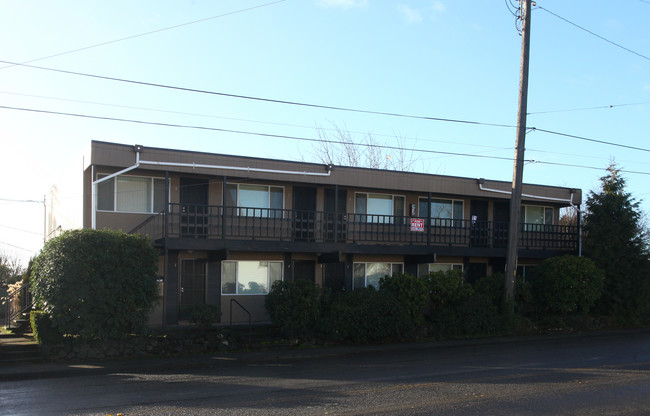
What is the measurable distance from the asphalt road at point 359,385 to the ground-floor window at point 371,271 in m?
5.62

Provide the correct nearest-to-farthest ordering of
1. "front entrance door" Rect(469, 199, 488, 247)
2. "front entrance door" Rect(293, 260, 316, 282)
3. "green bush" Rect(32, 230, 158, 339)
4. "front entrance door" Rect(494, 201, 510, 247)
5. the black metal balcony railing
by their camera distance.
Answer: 1. "green bush" Rect(32, 230, 158, 339)
2. the black metal balcony railing
3. "front entrance door" Rect(293, 260, 316, 282)
4. "front entrance door" Rect(469, 199, 488, 247)
5. "front entrance door" Rect(494, 201, 510, 247)

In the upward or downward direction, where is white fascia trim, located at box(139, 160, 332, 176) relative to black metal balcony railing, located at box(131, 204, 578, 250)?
upward

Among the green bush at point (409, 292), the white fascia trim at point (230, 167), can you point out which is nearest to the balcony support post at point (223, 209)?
the white fascia trim at point (230, 167)

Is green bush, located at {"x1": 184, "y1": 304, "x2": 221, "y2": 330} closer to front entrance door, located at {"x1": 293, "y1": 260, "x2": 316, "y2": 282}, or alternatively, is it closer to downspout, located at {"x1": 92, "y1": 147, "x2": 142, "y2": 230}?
downspout, located at {"x1": 92, "y1": 147, "x2": 142, "y2": 230}

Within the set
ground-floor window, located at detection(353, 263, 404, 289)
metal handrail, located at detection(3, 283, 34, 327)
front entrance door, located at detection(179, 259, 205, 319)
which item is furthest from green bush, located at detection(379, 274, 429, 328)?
metal handrail, located at detection(3, 283, 34, 327)

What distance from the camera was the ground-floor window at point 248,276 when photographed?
807 inches

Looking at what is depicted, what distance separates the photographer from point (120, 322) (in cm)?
1554

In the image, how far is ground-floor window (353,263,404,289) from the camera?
75.6 feet

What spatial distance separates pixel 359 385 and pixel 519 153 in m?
12.5

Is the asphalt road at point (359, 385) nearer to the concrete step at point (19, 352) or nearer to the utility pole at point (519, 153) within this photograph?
the concrete step at point (19, 352)

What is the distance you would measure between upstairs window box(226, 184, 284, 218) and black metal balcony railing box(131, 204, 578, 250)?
11 cm

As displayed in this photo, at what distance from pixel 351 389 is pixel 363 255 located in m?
11.9

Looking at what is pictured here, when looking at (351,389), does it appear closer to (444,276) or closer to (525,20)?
(444,276)

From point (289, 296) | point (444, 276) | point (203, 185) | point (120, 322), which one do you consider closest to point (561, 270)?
point (444, 276)
